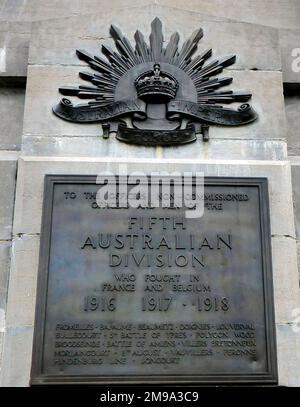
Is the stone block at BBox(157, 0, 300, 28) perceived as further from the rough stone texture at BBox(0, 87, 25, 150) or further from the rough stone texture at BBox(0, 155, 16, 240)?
the rough stone texture at BBox(0, 155, 16, 240)

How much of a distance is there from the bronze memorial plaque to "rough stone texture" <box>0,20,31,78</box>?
5.84 ft

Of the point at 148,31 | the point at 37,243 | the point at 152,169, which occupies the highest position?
the point at 148,31

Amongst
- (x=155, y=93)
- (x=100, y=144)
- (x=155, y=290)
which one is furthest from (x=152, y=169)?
(x=155, y=290)

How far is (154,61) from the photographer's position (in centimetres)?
762

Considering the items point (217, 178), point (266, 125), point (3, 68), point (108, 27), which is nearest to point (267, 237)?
point (217, 178)

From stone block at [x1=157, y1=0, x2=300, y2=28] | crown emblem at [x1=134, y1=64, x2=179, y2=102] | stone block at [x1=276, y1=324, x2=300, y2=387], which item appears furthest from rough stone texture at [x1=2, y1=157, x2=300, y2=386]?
stone block at [x1=157, y1=0, x2=300, y2=28]

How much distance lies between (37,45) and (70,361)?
12.2 feet

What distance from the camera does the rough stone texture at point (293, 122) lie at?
7.71 meters

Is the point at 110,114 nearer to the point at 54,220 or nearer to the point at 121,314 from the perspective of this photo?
the point at 54,220

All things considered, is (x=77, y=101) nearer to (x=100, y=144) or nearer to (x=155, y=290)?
(x=100, y=144)

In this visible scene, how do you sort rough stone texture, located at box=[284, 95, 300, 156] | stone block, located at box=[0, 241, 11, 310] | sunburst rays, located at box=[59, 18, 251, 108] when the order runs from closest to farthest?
stone block, located at box=[0, 241, 11, 310] → sunburst rays, located at box=[59, 18, 251, 108] → rough stone texture, located at box=[284, 95, 300, 156]

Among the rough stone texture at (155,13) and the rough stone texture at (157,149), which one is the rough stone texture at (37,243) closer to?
the rough stone texture at (157,149)

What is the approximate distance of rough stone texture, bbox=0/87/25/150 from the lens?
7574 millimetres

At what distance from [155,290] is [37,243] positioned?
1302 mm
